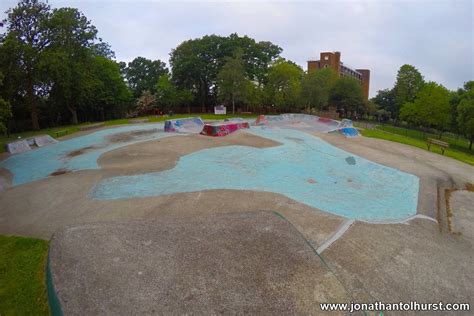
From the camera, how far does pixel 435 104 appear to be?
110ft

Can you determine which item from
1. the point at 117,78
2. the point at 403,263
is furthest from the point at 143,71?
the point at 403,263

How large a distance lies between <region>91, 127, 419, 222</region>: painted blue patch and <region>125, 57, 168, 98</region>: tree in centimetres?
5176

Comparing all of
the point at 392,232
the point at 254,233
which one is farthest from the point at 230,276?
the point at 392,232

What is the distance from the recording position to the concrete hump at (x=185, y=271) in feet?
Answer: 12.8

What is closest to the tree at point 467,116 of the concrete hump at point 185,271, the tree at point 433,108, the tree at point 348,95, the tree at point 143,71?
the tree at point 433,108

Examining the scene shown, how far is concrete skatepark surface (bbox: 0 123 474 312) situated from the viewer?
16.1 feet

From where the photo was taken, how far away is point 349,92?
51375 millimetres

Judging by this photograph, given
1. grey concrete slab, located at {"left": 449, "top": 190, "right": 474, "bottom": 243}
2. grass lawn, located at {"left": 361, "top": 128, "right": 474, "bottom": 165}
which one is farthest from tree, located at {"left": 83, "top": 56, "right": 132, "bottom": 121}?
grey concrete slab, located at {"left": 449, "top": 190, "right": 474, "bottom": 243}

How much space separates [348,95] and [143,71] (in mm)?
44525

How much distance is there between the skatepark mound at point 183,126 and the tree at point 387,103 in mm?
45857

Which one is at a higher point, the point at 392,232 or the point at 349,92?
the point at 349,92

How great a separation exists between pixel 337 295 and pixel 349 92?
53269 mm

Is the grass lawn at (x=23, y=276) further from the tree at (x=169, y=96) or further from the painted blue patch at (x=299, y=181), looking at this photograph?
the tree at (x=169, y=96)

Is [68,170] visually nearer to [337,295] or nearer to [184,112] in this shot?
[337,295]
